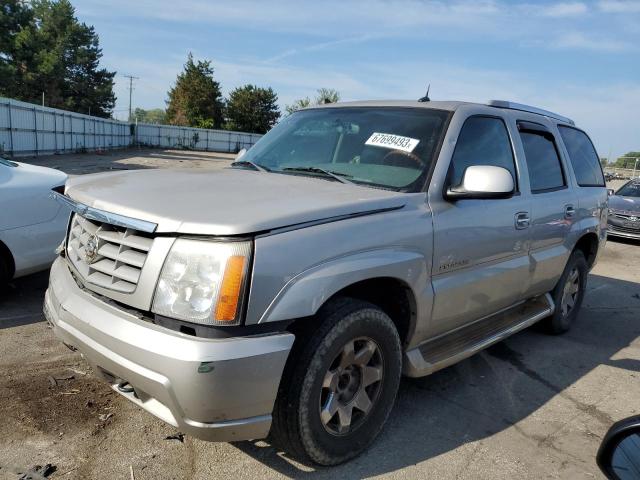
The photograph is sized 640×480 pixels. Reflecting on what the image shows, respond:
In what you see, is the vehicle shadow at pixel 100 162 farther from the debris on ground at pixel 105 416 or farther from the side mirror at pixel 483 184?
the side mirror at pixel 483 184

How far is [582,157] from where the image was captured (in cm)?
520

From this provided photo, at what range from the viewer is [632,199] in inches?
494

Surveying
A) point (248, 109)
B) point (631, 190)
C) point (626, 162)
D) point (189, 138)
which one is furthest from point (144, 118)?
point (631, 190)

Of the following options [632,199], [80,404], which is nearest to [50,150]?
[632,199]

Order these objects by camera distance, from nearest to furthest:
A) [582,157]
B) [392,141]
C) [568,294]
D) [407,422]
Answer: [407,422], [392,141], [568,294], [582,157]

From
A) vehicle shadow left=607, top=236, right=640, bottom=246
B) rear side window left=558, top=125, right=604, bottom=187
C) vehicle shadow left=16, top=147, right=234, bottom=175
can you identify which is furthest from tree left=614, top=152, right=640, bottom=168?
rear side window left=558, top=125, right=604, bottom=187

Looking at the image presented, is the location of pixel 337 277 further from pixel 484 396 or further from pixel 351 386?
pixel 484 396

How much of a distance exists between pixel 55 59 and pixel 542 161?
178ft

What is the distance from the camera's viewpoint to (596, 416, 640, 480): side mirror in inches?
64.9

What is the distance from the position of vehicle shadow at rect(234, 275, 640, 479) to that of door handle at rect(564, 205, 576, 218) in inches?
47.2

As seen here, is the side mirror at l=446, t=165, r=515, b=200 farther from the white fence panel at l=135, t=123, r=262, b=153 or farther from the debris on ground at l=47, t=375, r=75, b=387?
the white fence panel at l=135, t=123, r=262, b=153

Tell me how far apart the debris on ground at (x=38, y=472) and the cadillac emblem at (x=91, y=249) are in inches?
39.3

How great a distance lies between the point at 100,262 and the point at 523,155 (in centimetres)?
303

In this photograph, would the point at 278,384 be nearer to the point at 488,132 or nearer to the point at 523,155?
the point at 488,132
